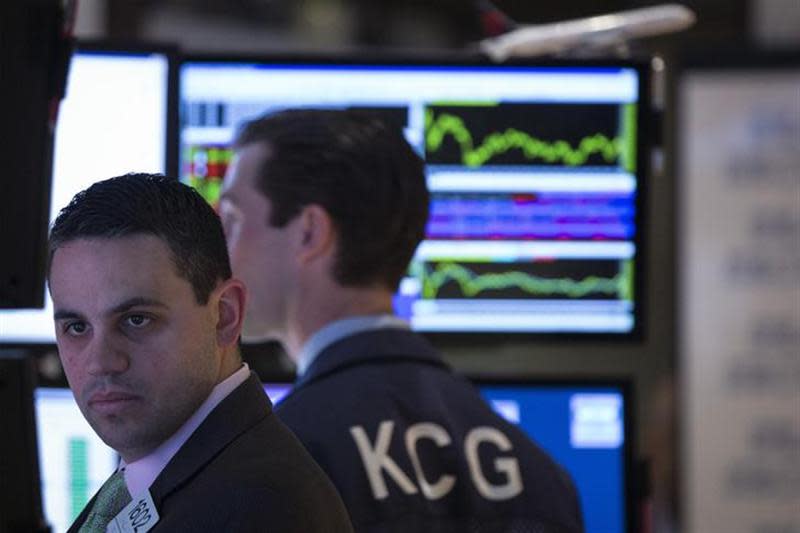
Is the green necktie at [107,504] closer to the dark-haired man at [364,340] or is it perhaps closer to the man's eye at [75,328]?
the man's eye at [75,328]

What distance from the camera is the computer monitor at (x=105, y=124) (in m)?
2.33

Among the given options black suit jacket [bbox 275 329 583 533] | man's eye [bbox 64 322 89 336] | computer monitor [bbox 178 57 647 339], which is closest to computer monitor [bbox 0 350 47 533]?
black suit jacket [bbox 275 329 583 533]

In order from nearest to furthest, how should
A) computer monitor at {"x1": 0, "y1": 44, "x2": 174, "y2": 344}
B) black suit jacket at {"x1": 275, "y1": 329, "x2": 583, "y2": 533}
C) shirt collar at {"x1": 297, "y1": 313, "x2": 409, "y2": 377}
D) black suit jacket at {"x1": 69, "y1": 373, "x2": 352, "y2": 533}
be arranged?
black suit jacket at {"x1": 69, "y1": 373, "x2": 352, "y2": 533} → black suit jacket at {"x1": 275, "y1": 329, "x2": 583, "y2": 533} → shirt collar at {"x1": 297, "y1": 313, "x2": 409, "y2": 377} → computer monitor at {"x1": 0, "y1": 44, "x2": 174, "y2": 344}

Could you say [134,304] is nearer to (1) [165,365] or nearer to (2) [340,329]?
(1) [165,365]

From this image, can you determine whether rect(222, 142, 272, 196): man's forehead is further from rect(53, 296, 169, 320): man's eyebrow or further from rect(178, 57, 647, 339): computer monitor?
rect(53, 296, 169, 320): man's eyebrow

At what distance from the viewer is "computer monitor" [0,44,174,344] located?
7.65 ft

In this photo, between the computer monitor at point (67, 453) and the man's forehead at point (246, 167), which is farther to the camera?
the computer monitor at point (67, 453)

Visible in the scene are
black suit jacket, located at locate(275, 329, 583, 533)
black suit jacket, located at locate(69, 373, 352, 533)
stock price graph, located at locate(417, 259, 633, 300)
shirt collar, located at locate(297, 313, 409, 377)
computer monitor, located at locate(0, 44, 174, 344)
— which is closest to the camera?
black suit jacket, located at locate(69, 373, 352, 533)

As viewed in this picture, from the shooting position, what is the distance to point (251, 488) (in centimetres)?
103

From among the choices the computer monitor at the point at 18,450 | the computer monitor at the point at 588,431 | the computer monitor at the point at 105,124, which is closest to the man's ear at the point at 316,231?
the computer monitor at the point at 105,124

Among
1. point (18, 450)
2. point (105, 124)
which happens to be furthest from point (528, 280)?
point (18, 450)

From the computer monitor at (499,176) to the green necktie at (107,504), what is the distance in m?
1.36

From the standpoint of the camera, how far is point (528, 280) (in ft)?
8.16

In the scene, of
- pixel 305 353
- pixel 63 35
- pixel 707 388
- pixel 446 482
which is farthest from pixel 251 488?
pixel 707 388
